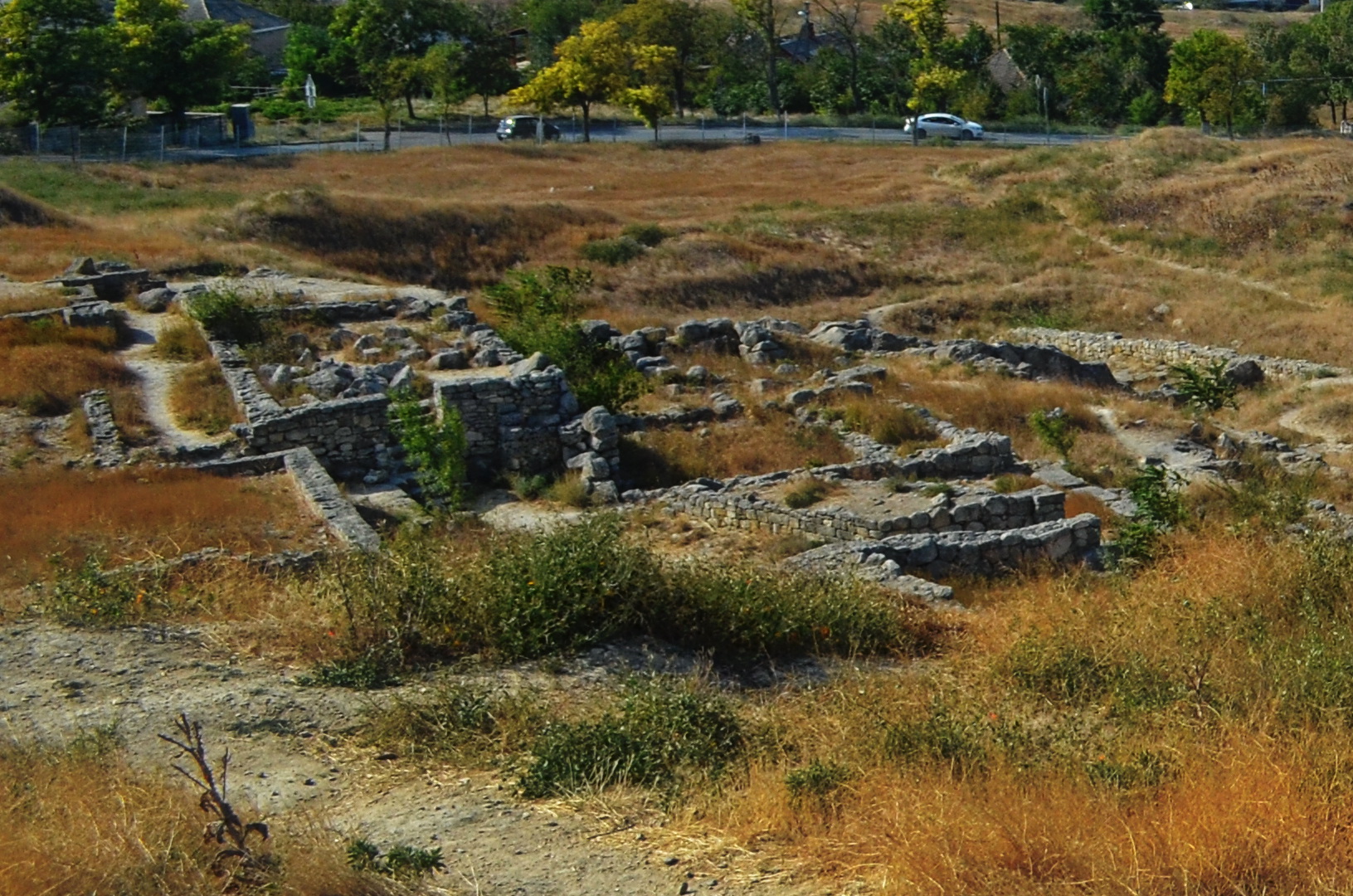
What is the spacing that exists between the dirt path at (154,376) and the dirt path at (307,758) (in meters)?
7.50

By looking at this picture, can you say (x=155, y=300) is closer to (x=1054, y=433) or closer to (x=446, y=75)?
(x=1054, y=433)

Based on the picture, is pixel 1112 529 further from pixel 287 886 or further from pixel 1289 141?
pixel 1289 141

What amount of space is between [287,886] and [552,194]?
1616 inches

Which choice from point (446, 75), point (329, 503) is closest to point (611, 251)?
point (329, 503)

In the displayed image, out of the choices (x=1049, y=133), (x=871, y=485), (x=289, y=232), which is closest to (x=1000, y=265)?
(x=289, y=232)

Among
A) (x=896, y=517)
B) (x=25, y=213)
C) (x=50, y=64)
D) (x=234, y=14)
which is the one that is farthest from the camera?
(x=234, y=14)

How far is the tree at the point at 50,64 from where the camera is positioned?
48188mm

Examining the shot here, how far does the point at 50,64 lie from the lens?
48.4 meters

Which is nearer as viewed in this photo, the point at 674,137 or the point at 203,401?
the point at 203,401

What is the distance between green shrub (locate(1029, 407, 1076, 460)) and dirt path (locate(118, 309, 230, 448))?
1018cm

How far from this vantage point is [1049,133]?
6538 cm

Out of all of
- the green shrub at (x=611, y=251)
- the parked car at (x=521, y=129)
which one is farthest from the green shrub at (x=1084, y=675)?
the parked car at (x=521, y=129)

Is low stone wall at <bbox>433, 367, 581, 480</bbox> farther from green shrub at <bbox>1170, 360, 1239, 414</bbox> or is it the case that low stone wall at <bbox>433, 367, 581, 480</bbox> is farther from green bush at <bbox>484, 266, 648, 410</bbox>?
green shrub at <bbox>1170, 360, 1239, 414</bbox>

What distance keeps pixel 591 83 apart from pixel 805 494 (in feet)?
152
